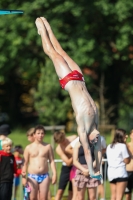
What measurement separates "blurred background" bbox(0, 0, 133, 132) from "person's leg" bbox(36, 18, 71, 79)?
1682cm

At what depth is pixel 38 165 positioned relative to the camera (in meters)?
12.5

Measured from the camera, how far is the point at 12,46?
1112 inches

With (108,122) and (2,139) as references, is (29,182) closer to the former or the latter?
(2,139)

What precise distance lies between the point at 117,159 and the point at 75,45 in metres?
15.4

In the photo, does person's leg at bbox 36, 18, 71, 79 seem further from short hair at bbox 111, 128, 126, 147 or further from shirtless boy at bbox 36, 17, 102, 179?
short hair at bbox 111, 128, 126, 147

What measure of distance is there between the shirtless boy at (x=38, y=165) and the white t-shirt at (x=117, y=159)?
1025mm

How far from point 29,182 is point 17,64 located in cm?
1866

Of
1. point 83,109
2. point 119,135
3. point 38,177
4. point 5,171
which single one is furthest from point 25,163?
point 83,109

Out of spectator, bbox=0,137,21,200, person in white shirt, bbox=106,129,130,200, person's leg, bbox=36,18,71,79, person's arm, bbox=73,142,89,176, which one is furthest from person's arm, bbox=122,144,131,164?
person's leg, bbox=36,18,71,79

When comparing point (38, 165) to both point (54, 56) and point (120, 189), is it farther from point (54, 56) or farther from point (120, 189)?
point (54, 56)

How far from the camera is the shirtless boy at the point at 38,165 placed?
490 inches

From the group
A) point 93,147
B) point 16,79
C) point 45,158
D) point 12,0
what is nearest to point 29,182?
point 45,158

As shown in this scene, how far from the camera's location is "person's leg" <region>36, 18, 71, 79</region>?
952 cm

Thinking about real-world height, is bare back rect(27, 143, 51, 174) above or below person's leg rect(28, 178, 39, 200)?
above
